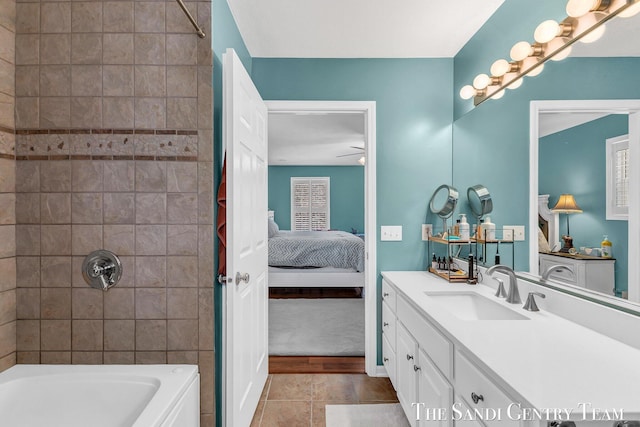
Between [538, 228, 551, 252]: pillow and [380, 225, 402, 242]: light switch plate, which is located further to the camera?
[380, 225, 402, 242]: light switch plate

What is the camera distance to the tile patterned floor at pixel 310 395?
2061 millimetres

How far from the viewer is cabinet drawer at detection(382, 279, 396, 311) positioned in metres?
2.23

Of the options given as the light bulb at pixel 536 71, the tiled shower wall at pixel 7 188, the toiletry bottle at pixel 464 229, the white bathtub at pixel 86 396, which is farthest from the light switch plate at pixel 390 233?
the tiled shower wall at pixel 7 188

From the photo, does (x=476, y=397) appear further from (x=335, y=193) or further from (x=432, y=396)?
(x=335, y=193)

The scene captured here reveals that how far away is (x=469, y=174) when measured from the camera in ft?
7.83

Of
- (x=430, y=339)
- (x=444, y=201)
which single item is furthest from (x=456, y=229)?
(x=430, y=339)

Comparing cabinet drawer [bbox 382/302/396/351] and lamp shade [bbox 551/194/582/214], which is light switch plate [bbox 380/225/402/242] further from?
lamp shade [bbox 551/194/582/214]

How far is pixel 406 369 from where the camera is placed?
1.92m

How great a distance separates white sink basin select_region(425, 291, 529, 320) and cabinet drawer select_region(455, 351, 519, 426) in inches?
23.6

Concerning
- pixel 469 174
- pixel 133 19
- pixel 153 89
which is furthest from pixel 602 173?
pixel 133 19

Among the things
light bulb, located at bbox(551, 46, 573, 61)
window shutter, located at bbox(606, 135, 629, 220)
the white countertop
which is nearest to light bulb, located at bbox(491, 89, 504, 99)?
light bulb, located at bbox(551, 46, 573, 61)

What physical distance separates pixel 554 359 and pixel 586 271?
0.54 meters

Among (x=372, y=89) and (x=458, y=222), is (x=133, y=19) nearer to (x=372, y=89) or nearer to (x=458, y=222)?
(x=372, y=89)

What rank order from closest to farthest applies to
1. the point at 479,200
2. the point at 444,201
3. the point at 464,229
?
the point at 479,200, the point at 464,229, the point at 444,201
